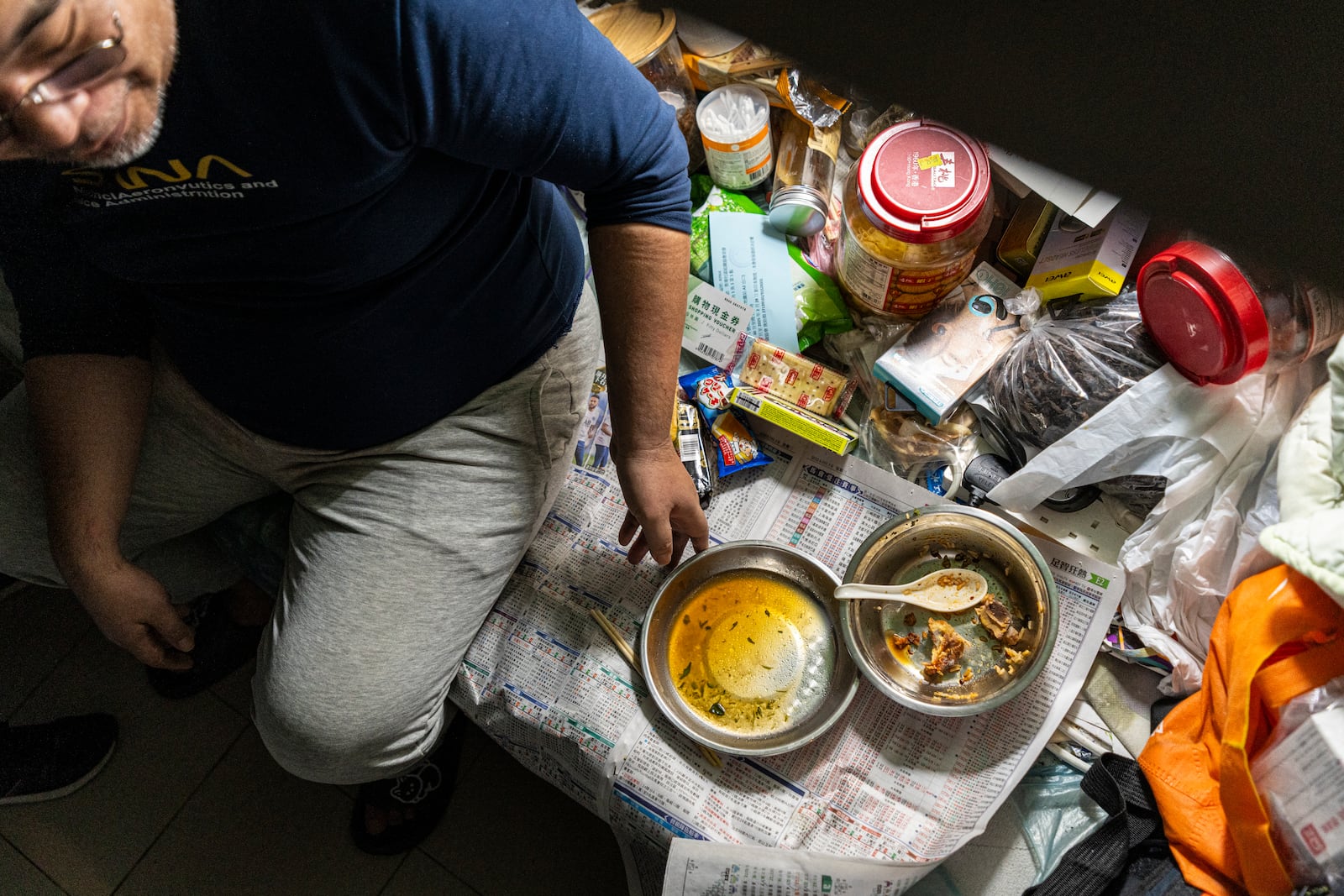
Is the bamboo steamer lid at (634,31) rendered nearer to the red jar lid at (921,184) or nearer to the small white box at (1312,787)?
the red jar lid at (921,184)

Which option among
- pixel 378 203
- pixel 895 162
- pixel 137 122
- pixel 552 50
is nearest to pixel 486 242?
pixel 378 203

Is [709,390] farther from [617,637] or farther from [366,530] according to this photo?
[366,530]

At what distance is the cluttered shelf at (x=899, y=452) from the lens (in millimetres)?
946

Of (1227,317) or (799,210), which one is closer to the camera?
(1227,317)

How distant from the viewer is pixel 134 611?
954mm

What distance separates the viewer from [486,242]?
Answer: 0.84 m

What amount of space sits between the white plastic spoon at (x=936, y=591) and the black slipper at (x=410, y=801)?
0.62 m

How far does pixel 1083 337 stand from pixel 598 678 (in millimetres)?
695

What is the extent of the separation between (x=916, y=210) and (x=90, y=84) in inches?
32.2

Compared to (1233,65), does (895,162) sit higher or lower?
lower

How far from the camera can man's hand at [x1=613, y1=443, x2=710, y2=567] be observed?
89cm

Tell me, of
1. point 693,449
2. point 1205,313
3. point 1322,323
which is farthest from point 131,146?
point 1322,323

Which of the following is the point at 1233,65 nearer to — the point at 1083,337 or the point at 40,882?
the point at 1083,337

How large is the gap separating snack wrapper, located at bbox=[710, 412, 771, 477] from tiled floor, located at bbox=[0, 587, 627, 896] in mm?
548
